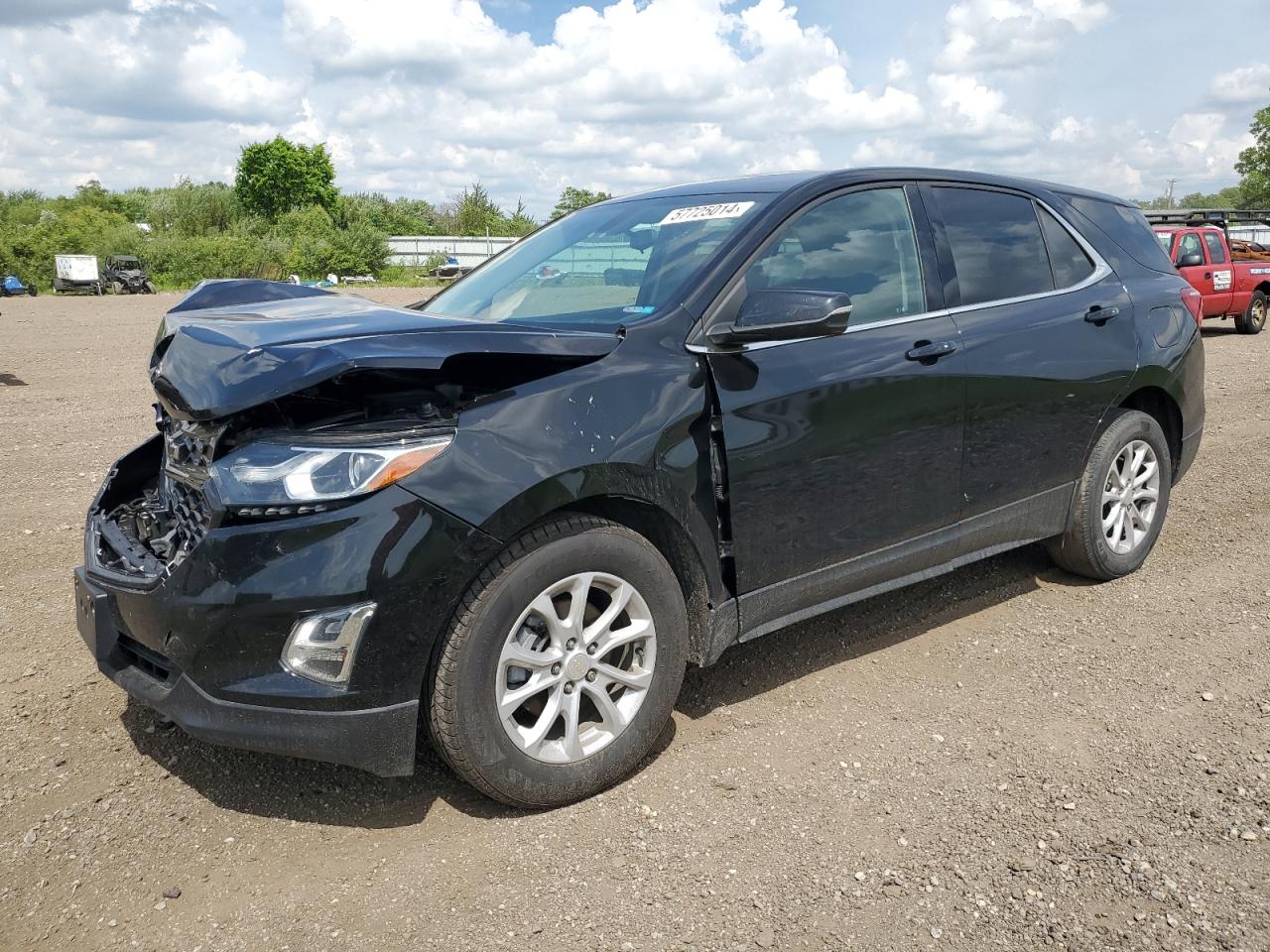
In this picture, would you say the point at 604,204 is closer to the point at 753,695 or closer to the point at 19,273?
the point at 753,695

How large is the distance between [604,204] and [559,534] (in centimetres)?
198

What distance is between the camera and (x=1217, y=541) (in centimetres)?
555

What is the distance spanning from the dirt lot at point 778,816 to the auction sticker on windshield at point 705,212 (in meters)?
1.71

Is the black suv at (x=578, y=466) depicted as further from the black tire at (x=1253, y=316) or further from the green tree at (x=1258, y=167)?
the green tree at (x=1258, y=167)

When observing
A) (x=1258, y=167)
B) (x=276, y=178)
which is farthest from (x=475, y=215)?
(x=1258, y=167)

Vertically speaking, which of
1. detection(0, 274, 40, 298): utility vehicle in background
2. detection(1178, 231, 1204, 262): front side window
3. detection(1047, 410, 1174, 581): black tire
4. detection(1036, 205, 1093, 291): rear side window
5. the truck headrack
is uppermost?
detection(0, 274, 40, 298): utility vehicle in background

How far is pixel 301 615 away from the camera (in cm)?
261

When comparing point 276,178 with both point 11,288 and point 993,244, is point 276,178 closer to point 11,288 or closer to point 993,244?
point 11,288

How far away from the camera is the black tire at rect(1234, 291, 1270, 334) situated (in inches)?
694

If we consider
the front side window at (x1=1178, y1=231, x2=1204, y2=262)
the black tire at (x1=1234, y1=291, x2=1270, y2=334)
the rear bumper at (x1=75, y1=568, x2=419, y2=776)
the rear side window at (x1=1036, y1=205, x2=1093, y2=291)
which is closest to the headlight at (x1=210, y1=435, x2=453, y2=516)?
the rear bumper at (x1=75, y1=568, x2=419, y2=776)

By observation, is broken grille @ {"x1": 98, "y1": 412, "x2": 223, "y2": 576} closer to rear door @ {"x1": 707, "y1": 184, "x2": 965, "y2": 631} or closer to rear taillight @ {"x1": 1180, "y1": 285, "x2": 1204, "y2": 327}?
rear door @ {"x1": 707, "y1": 184, "x2": 965, "y2": 631}

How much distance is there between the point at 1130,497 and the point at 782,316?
8.58 ft

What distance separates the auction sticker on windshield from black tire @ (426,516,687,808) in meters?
1.26

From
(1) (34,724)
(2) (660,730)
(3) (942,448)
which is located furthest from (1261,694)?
(1) (34,724)
